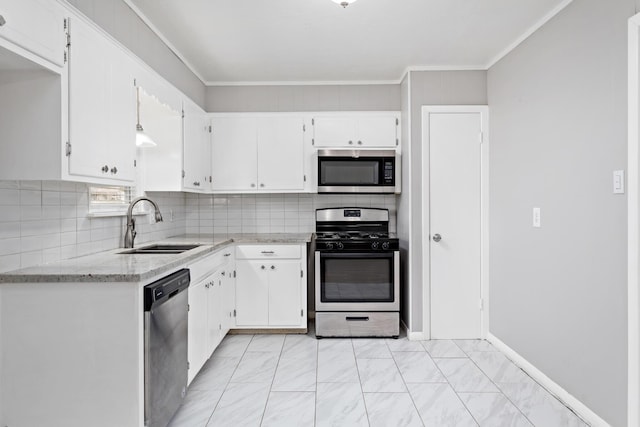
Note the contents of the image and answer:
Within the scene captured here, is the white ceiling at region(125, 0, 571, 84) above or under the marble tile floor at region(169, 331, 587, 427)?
above

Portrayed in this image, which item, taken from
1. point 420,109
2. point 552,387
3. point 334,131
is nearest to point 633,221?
point 552,387

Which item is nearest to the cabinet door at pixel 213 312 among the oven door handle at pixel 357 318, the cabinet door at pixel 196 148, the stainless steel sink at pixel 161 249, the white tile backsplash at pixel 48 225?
the stainless steel sink at pixel 161 249

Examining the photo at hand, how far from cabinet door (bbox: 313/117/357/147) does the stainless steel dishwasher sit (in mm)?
1973

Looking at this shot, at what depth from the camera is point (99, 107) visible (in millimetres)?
1859

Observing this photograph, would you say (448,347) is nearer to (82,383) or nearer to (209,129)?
(82,383)

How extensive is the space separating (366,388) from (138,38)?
8.86 ft

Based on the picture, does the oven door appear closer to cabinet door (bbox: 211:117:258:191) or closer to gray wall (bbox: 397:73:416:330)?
gray wall (bbox: 397:73:416:330)

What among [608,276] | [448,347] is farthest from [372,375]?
[608,276]

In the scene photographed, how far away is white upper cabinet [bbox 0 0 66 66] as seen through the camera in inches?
52.6

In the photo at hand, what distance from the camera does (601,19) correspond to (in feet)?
6.40

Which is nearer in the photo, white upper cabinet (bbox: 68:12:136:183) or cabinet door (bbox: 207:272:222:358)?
white upper cabinet (bbox: 68:12:136:183)

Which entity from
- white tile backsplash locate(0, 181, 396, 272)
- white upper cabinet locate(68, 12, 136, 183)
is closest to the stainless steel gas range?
white tile backsplash locate(0, 181, 396, 272)

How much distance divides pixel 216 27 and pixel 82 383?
2.29 meters

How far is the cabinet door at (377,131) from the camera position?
3.62m
